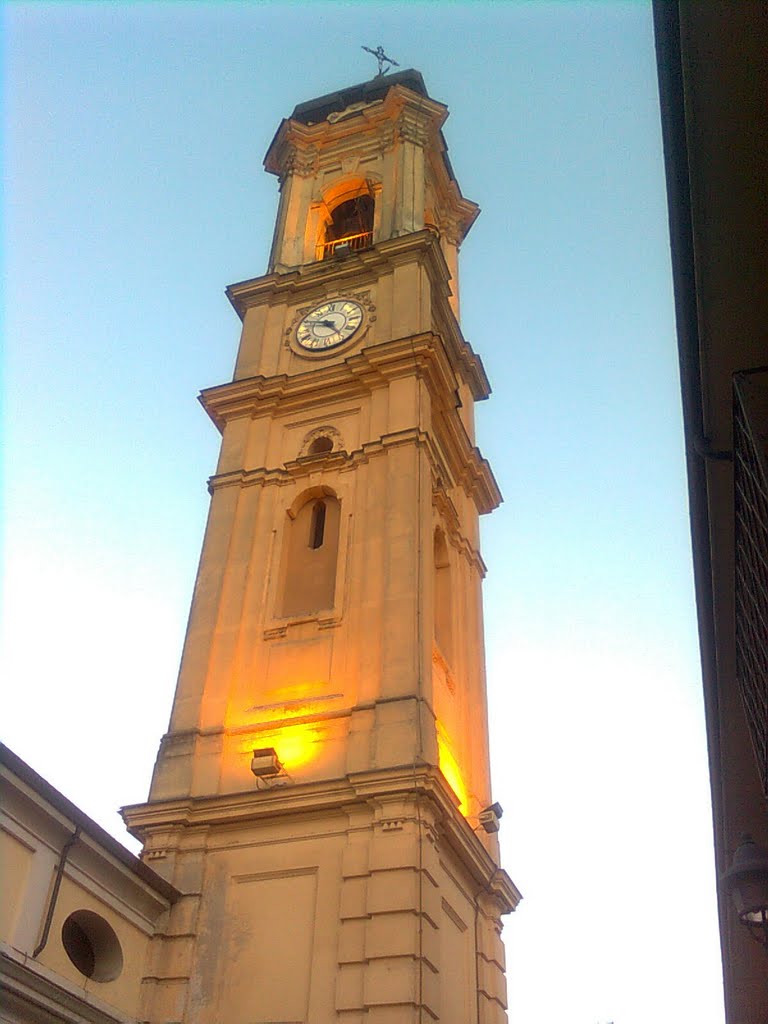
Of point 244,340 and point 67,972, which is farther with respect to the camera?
point 244,340

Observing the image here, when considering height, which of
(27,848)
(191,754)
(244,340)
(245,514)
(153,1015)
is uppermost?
(244,340)

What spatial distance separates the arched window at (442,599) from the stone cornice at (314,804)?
458 centimetres

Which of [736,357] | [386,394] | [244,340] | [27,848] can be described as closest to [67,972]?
[27,848]

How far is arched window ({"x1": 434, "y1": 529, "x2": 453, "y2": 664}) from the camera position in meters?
21.7

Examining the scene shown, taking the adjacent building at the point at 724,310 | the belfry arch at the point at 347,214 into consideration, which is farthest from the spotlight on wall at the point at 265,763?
the belfry arch at the point at 347,214

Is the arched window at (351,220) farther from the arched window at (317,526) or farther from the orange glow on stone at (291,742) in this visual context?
the orange glow on stone at (291,742)

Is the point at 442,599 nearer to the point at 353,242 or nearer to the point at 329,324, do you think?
the point at 329,324

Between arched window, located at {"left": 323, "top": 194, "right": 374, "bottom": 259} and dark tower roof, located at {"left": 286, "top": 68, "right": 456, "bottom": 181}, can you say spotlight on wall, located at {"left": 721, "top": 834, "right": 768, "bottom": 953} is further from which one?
dark tower roof, located at {"left": 286, "top": 68, "right": 456, "bottom": 181}

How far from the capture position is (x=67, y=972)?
44.5 ft

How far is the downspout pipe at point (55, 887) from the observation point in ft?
43.0

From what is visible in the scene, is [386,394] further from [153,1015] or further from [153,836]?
[153,1015]

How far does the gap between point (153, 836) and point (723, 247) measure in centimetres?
1396

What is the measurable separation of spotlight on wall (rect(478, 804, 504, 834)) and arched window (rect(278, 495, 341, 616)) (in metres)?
4.88

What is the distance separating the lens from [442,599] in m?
22.7
